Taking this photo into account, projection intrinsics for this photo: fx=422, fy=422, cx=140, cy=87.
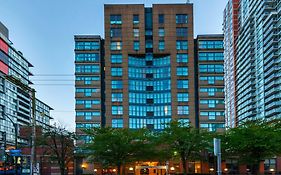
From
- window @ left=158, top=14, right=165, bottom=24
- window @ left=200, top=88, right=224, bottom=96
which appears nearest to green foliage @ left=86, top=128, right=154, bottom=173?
window @ left=200, top=88, right=224, bottom=96

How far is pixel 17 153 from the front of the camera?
149 feet

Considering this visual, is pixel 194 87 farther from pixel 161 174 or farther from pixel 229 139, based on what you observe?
pixel 229 139

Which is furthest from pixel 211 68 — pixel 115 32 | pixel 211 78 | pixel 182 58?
pixel 115 32

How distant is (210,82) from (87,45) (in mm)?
38434

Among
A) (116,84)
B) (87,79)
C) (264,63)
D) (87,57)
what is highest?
(264,63)

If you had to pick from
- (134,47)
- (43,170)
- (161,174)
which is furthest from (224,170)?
(134,47)

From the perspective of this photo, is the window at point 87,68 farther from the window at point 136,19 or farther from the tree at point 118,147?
the tree at point 118,147

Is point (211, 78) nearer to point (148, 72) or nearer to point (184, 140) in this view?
point (148, 72)

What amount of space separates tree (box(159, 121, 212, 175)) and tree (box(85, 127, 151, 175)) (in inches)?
145

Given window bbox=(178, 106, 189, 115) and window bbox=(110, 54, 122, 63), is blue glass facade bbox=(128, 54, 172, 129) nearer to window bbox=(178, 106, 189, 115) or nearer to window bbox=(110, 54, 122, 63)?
window bbox=(178, 106, 189, 115)

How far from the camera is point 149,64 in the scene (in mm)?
128250

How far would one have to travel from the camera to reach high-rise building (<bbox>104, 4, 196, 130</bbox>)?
12275 cm

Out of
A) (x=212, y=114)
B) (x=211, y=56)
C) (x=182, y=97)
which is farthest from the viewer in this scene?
(x=211, y=56)

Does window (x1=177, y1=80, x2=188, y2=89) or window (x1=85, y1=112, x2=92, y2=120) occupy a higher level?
window (x1=177, y1=80, x2=188, y2=89)
